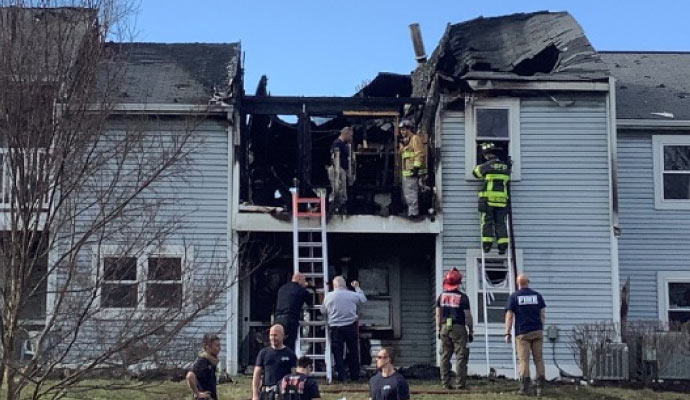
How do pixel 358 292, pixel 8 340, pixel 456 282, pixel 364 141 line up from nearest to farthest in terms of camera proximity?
pixel 8 340
pixel 456 282
pixel 358 292
pixel 364 141

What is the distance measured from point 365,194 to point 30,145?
921 centimetres

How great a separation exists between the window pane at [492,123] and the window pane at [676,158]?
376 centimetres

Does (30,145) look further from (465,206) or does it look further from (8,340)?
(465,206)

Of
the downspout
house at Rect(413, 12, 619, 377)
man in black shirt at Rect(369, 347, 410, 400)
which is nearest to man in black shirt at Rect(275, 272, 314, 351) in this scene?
house at Rect(413, 12, 619, 377)

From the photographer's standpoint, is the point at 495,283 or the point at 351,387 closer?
the point at 351,387

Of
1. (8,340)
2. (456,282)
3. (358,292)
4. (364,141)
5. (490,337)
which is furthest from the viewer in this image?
(364,141)

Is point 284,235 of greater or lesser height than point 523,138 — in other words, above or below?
below

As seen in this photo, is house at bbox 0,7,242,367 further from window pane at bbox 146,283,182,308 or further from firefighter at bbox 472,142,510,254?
firefighter at bbox 472,142,510,254

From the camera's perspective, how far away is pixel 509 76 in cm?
2053

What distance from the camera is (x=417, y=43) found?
24.1m

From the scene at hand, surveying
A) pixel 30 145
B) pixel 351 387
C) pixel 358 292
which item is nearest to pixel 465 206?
pixel 358 292

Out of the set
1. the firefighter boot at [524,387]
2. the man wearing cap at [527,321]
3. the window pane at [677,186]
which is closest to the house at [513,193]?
the window pane at [677,186]

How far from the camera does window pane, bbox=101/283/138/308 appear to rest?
12844 mm

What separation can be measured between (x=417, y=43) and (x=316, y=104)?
13.5 ft
